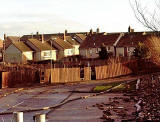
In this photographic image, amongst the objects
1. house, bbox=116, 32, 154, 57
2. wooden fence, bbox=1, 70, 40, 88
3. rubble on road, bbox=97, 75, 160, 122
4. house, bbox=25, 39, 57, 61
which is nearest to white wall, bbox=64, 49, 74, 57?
house, bbox=25, 39, 57, 61

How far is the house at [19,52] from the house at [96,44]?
36.1ft

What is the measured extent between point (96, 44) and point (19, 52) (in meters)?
15.0

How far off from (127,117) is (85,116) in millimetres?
2162

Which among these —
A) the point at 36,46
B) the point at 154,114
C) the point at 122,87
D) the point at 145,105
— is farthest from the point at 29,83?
the point at 36,46

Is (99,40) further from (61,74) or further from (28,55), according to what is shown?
(61,74)

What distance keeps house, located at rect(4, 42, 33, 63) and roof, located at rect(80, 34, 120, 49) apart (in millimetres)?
11177

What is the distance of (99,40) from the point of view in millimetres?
61188

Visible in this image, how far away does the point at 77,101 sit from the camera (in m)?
21.0

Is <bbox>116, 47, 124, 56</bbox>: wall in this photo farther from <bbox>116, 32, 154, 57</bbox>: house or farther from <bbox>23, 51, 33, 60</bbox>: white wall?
<bbox>23, 51, 33, 60</bbox>: white wall

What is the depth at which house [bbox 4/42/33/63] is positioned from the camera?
189 feet

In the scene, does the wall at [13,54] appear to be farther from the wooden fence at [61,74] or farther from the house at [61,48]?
the wooden fence at [61,74]

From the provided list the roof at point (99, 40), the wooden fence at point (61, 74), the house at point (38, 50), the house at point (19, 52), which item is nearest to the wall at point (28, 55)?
the house at point (19, 52)

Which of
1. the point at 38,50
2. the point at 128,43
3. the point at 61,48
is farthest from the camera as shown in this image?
the point at 61,48

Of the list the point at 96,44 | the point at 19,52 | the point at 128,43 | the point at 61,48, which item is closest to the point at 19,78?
the point at 19,52
